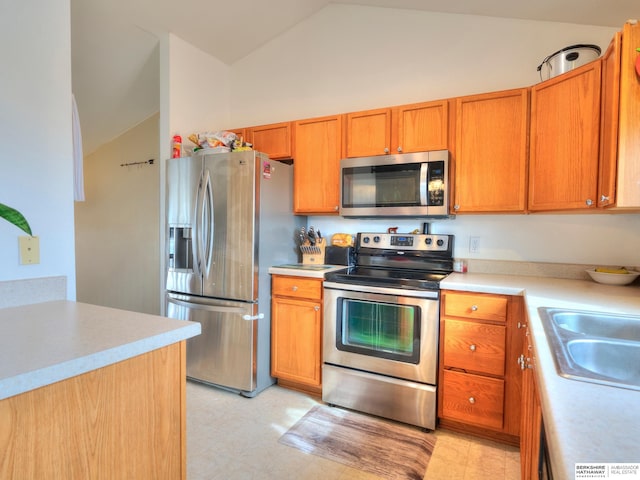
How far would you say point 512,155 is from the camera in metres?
2.06

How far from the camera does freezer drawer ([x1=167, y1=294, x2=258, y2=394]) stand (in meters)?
2.42

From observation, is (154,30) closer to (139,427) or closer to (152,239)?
(152,239)

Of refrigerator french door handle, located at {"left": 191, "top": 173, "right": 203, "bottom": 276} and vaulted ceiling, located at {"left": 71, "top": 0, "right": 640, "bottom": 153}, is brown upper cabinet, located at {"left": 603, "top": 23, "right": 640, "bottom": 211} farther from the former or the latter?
refrigerator french door handle, located at {"left": 191, "top": 173, "right": 203, "bottom": 276}

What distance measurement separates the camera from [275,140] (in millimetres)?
2852

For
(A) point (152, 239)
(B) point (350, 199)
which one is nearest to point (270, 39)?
(B) point (350, 199)

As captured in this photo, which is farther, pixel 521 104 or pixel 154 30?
pixel 154 30

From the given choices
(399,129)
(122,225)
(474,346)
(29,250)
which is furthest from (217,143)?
(474,346)

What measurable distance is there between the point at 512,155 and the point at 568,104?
14.5 inches

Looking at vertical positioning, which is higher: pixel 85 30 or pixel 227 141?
pixel 85 30

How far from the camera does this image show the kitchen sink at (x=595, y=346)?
0.75 metres

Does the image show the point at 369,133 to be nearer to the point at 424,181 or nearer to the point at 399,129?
the point at 399,129

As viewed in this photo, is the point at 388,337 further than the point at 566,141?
Yes

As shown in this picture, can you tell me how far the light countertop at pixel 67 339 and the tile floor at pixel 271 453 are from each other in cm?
104

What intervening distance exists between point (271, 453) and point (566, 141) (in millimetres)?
2314
